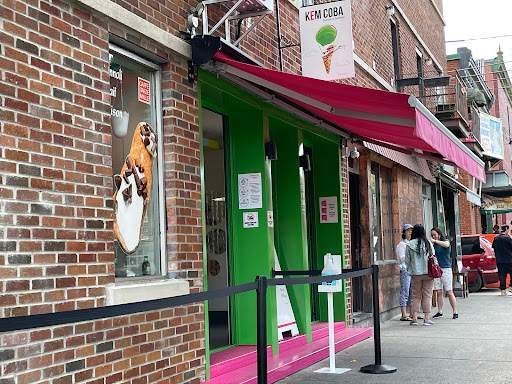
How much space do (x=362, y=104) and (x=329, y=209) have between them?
438cm

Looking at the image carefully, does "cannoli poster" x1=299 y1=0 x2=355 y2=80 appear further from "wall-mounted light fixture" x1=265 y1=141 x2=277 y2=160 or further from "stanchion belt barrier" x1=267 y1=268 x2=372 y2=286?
"stanchion belt barrier" x1=267 y1=268 x2=372 y2=286

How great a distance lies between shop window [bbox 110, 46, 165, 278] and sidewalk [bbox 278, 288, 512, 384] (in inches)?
89.0

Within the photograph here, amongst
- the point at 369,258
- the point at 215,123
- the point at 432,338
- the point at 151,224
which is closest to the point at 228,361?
the point at 151,224

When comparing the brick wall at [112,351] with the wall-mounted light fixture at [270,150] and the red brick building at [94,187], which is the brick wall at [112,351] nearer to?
the red brick building at [94,187]

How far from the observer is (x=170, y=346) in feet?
18.8

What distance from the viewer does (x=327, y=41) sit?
28.7 ft

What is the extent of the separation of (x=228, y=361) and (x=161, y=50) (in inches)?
122

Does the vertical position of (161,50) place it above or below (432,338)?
above

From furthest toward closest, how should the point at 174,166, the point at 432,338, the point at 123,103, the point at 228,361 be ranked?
the point at 432,338 < the point at 228,361 < the point at 174,166 < the point at 123,103

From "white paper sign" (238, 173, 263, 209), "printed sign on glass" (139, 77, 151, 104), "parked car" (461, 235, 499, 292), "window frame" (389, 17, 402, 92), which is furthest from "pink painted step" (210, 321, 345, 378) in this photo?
"parked car" (461, 235, 499, 292)

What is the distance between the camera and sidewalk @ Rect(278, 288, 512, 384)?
7145 millimetres

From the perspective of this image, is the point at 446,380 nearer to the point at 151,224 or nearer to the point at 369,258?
the point at 151,224

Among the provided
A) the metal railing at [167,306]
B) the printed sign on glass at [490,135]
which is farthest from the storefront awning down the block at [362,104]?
the printed sign on glass at [490,135]

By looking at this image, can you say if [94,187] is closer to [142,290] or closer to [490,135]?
[142,290]
